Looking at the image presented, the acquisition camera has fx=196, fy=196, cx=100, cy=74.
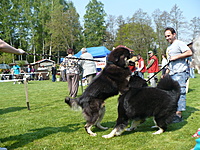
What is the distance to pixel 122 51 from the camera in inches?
162

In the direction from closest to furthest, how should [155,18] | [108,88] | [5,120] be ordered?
[108,88]
[5,120]
[155,18]

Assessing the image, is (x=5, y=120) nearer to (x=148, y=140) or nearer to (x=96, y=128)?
(x=96, y=128)

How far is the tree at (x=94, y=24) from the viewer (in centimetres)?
5062

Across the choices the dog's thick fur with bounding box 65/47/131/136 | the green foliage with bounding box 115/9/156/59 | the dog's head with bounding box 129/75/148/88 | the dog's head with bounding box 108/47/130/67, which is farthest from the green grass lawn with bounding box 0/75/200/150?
the green foliage with bounding box 115/9/156/59

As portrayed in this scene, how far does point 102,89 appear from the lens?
382cm

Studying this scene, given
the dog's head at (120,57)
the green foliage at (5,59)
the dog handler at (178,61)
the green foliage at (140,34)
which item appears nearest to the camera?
the dog's head at (120,57)

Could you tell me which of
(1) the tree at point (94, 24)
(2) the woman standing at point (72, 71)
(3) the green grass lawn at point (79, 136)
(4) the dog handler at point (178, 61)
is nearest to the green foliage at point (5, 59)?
(1) the tree at point (94, 24)

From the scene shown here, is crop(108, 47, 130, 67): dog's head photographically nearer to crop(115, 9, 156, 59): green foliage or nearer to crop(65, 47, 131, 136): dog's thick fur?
crop(65, 47, 131, 136): dog's thick fur

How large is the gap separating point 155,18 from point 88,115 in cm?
3557

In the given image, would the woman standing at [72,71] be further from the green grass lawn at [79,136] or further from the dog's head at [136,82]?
the dog's head at [136,82]

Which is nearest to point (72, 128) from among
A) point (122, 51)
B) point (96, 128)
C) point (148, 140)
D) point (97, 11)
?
point (96, 128)

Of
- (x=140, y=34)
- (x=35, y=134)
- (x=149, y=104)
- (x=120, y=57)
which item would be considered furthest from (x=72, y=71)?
(x=140, y=34)

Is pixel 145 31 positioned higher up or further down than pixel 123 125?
higher up

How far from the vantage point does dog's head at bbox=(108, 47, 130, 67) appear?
4.02 m
